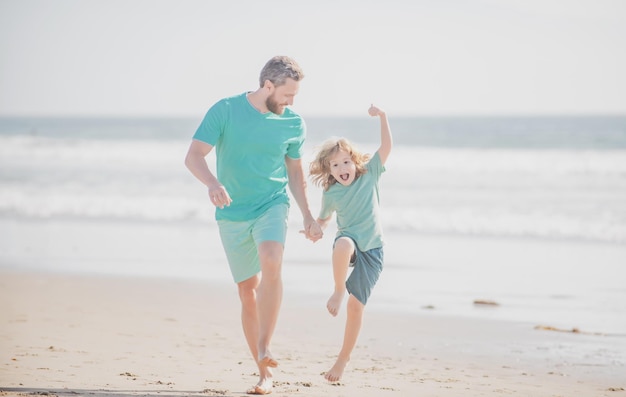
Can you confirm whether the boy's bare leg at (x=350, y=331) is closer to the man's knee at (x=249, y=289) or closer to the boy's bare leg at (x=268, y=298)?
the boy's bare leg at (x=268, y=298)

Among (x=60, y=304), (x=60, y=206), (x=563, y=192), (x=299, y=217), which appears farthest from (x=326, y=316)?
(x=563, y=192)

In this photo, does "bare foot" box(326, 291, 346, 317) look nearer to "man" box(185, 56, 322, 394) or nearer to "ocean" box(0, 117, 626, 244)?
"man" box(185, 56, 322, 394)

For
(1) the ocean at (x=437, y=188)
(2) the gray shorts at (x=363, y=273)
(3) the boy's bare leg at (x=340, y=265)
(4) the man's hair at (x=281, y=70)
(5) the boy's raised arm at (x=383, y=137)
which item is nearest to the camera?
(4) the man's hair at (x=281, y=70)

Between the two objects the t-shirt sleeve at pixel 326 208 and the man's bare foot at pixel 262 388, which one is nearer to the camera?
the man's bare foot at pixel 262 388

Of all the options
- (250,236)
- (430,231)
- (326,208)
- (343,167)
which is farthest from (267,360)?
(430,231)

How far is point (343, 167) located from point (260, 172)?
0.48m

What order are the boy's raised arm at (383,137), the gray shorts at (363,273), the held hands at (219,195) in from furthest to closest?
1. the boy's raised arm at (383,137)
2. the gray shorts at (363,273)
3. the held hands at (219,195)

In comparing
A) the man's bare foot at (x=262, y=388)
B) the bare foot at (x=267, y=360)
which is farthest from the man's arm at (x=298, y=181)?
the man's bare foot at (x=262, y=388)

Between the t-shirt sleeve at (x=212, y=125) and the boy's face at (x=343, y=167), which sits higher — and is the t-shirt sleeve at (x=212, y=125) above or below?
above

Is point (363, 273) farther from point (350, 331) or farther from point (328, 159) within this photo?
point (328, 159)

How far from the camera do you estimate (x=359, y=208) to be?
16.7 ft

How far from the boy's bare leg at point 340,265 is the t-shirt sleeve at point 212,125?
0.90m

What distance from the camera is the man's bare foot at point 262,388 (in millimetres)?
4977

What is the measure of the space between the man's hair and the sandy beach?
176 centimetres
